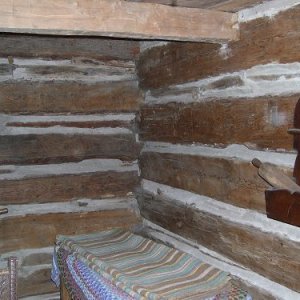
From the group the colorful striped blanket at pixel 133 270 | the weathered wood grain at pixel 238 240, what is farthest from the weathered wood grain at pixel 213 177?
the colorful striped blanket at pixel 133 270

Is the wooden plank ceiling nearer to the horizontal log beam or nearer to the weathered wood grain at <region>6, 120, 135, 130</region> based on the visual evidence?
the weathered wood grain at <region>6, 120, 135, 130</region>

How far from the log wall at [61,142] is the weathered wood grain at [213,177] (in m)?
0.34

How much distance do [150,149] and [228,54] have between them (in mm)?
1037

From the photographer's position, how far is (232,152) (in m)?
2.09

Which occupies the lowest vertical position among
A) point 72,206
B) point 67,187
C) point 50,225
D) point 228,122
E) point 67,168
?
point 50,225

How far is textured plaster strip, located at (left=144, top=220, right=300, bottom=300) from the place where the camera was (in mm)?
1791

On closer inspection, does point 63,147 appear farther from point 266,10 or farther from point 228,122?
point 266,10

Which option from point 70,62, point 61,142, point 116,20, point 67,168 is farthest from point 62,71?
point 116,20

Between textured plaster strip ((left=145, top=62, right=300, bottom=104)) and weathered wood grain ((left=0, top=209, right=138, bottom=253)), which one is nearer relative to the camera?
textured plaster strip ((left=145, top=62, right=300, bottom=104))

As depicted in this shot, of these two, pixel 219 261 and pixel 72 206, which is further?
pixel 72 206

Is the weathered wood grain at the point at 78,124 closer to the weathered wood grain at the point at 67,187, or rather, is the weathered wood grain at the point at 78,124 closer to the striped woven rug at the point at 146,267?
the weathered wood grain at the point at 67,187

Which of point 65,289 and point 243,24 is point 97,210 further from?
point 243,24

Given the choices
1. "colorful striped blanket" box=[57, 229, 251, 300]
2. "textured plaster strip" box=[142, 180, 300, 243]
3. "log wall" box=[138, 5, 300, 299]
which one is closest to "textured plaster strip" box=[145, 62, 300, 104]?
"log wall" box=[138, 5, 300, 299]

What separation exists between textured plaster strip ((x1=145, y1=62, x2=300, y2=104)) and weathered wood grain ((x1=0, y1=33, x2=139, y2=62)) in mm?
571
